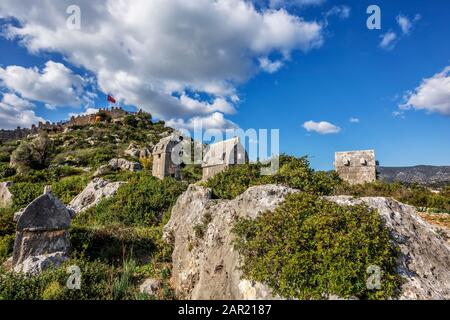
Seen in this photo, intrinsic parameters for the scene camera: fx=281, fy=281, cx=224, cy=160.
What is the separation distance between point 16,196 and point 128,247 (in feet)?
58.2

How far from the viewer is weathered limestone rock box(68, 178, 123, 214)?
2014 centimetres

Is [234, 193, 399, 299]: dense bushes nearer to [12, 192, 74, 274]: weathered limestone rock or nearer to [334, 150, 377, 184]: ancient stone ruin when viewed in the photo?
[12, 192, 74, 274]: weathered limestone rock

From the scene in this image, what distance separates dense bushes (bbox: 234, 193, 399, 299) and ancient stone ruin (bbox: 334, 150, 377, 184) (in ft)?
72.7

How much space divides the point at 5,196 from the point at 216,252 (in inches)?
938

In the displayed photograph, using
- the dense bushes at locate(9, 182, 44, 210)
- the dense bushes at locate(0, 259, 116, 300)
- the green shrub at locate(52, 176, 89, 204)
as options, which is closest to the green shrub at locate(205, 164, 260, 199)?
the dense bushes at locate(0, 259, 116, 300)

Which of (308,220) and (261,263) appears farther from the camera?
(308,220)

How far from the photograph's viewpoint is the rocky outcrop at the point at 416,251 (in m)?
4.36

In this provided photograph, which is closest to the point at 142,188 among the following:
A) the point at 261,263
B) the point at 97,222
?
the point at 97,222

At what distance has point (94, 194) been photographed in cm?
2097

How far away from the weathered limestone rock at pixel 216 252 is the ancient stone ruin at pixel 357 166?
68.7 ft

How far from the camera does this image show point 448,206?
19.0 meters

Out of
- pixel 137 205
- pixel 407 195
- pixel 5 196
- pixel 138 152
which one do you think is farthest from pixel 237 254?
pixel 138 152
